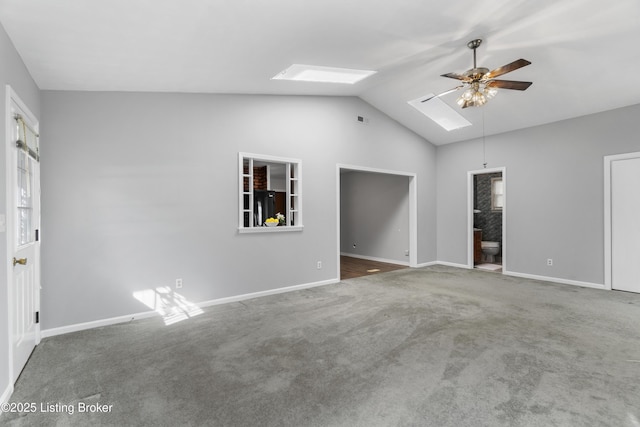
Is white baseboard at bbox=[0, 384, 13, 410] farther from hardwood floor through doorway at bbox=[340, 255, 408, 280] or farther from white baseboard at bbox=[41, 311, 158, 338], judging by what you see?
hardwood floor through doorway at bbox=[340, 255, 408, 280]

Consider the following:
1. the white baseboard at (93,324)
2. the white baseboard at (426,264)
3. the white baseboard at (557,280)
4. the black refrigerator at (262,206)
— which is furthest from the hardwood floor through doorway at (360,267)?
the white baseboard at (93,324)

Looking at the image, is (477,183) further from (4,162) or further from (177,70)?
(4,162)

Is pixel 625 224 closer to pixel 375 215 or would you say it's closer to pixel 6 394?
pixel 375 215

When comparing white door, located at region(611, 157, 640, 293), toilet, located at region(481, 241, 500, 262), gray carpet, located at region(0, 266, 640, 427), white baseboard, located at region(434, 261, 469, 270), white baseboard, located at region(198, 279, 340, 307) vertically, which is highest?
white door, located at region(611, 157, 640, 293)

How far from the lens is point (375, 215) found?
7.86 meters

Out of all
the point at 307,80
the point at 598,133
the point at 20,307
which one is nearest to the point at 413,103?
the point at 307,80

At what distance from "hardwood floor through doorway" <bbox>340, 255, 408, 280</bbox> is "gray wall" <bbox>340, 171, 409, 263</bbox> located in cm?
34

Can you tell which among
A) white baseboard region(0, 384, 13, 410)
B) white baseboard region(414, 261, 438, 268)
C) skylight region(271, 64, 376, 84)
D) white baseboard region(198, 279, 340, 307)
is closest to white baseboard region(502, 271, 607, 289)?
white baseboard region(414, 261, 438, 268)

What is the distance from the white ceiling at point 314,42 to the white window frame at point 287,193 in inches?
36.9

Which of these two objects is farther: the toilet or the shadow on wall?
the toilet

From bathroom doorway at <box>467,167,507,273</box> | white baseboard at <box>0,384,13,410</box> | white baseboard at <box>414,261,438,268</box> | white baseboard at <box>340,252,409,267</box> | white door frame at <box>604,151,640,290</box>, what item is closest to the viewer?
white baseboard at <box>0,384,13,410</box>

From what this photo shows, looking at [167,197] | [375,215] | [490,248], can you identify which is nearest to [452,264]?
[490,248]

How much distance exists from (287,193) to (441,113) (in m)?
3.48

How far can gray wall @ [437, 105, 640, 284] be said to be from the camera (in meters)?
4.91
